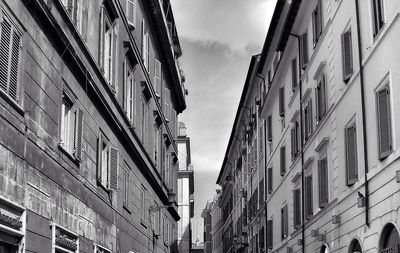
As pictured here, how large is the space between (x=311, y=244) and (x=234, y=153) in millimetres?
36095

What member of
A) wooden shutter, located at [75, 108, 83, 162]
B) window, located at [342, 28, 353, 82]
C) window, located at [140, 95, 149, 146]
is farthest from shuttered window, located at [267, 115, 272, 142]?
wooden shutter, located at [75, 108, 83, 162]

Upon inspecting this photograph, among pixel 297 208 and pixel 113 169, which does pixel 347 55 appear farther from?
pixel 297 208

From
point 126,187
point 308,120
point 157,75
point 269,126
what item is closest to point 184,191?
point 269,126

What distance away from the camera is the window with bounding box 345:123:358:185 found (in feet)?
58.4

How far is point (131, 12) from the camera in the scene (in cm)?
2684

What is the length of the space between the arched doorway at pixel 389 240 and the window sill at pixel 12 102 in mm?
7712

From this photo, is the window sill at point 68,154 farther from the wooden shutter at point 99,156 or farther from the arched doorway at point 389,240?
the arched doorway at point 389,240

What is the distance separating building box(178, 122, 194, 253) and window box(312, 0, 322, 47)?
3898cm

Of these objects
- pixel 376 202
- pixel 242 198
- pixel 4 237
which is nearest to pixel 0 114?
pixel 4 237

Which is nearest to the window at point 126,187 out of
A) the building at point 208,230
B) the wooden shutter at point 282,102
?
the wooden shutter at point 282,102

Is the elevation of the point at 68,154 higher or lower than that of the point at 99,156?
lower

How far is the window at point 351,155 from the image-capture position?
58.4ft

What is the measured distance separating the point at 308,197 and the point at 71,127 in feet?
33.0

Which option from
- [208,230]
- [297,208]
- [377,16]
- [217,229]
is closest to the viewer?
[377,16]
